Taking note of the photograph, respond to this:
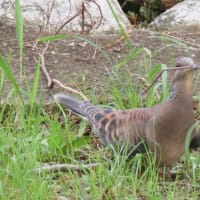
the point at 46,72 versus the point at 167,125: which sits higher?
the point at 167,125

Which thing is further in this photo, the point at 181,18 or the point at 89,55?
the point at 181,18

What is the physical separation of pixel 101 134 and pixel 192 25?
8.33ft

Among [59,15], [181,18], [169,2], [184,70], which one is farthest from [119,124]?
[169,2]

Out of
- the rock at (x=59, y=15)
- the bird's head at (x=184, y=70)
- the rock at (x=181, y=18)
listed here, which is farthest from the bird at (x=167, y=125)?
the rock at (x=181, y=18)

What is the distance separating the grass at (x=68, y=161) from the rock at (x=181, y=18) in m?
1.80

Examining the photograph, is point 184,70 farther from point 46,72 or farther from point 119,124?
point 46,72

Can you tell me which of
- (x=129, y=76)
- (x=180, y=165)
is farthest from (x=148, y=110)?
(x=129, y=76)

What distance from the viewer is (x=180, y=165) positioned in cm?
407

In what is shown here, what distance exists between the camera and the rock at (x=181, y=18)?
20.7ft

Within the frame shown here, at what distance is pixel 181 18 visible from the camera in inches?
255

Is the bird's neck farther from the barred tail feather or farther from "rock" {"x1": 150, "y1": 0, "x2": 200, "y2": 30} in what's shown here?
"rock" {"x1": 150, "y1": 0, "x2": 200, "y2": 30}

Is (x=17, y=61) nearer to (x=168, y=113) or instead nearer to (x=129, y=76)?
A: (x=129, y=76)

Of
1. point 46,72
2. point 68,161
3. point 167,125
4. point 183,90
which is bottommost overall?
point 68,161

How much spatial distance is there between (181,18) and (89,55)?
1.34m
